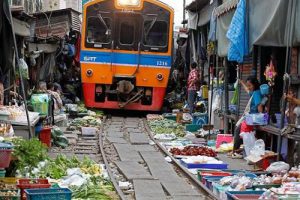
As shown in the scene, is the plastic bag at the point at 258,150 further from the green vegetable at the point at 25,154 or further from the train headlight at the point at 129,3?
the train headlight at the point at 129,3

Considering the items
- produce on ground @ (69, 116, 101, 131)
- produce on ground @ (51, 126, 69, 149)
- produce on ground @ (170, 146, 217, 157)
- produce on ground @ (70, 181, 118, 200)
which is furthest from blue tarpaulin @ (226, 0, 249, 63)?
produce on ground @ (69, 116, 101, 131)

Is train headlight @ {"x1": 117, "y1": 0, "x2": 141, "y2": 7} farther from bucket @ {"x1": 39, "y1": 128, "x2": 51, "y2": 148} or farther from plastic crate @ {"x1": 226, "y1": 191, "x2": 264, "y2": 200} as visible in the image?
plastic crate @ {"x1": 226, "y1": 191, "x2": 264, "y2": 200}

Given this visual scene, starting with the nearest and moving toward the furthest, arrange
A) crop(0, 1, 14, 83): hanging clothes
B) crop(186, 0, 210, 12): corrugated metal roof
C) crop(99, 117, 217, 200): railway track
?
crop(99, 117, 217, 200): railway track
crop(0, 1, 14, 83): hanging clothes
crop(186, 0, 210, 12): corrugated metal roof

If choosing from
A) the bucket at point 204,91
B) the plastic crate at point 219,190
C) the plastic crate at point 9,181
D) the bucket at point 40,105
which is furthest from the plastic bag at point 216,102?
the plastic crate at point 9,181

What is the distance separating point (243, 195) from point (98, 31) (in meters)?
13.4

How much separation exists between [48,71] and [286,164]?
45.0 feet

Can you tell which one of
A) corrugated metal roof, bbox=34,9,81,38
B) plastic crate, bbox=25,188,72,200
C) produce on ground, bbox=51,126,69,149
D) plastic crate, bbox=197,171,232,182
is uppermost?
corrugated metal roof, bbox=34,9,81,38

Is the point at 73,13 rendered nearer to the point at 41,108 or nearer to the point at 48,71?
the point at 48,71

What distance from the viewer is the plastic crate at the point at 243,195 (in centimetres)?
737

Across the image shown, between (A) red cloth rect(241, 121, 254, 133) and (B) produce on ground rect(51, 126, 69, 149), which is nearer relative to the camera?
(A) red cloth rect(241, 121, 254, 133)

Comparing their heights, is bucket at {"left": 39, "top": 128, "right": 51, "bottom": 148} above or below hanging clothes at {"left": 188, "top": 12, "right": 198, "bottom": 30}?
below

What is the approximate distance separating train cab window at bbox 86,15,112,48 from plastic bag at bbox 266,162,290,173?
36.9ft

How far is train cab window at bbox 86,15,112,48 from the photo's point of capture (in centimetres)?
2000

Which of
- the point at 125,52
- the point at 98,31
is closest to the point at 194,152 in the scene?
the point at 125,52
